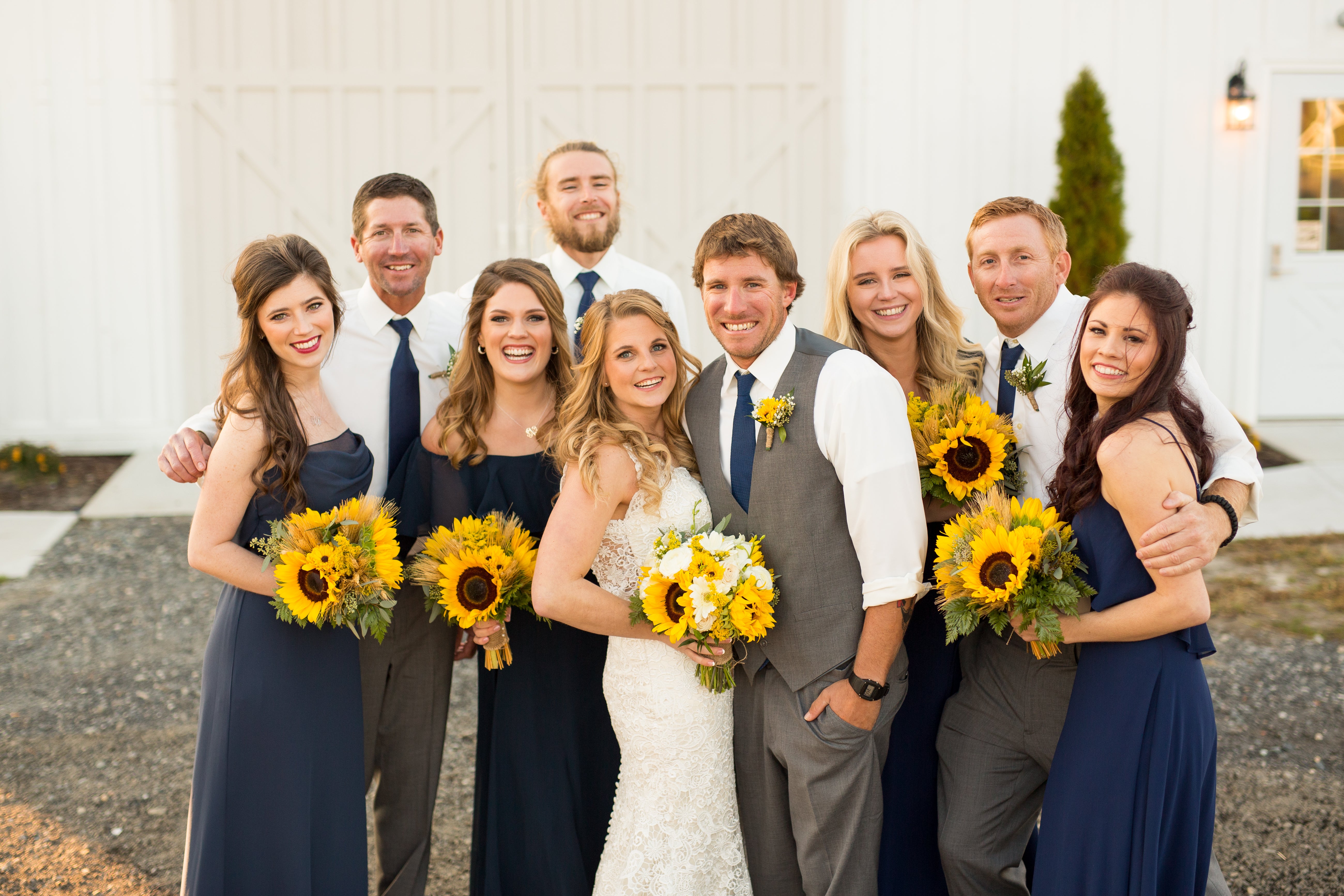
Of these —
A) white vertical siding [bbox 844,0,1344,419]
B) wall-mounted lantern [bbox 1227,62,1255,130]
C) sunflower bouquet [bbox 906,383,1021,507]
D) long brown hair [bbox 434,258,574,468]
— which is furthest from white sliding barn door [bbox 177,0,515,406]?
sunflower bouquet [bbox 906,383,1021,507]

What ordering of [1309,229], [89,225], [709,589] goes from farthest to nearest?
[1309,229], [89,225], [709,589]

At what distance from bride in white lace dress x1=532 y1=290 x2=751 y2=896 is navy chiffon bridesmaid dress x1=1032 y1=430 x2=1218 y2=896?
934 mm

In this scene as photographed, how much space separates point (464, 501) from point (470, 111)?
285 inches

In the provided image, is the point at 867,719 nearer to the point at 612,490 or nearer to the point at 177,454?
the point at 612,490

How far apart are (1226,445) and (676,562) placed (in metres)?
1.55

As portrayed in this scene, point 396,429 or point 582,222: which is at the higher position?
point 582,222

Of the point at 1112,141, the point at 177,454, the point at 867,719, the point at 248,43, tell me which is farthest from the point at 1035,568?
the point at 248,43

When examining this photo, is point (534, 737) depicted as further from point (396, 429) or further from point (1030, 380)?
point (1030, 380)

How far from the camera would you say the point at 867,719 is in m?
2.99

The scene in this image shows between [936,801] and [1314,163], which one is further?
[1314,163]

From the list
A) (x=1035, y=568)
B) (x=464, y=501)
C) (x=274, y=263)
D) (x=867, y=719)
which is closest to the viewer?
(x=1035, y=568)

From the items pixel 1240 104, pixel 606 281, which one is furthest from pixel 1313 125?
pixel 606 281

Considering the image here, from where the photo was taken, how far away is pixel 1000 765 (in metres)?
3.09

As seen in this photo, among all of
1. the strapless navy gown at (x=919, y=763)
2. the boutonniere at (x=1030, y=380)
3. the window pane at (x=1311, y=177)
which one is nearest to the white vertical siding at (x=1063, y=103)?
the window pane at (x=1311, y=177)
